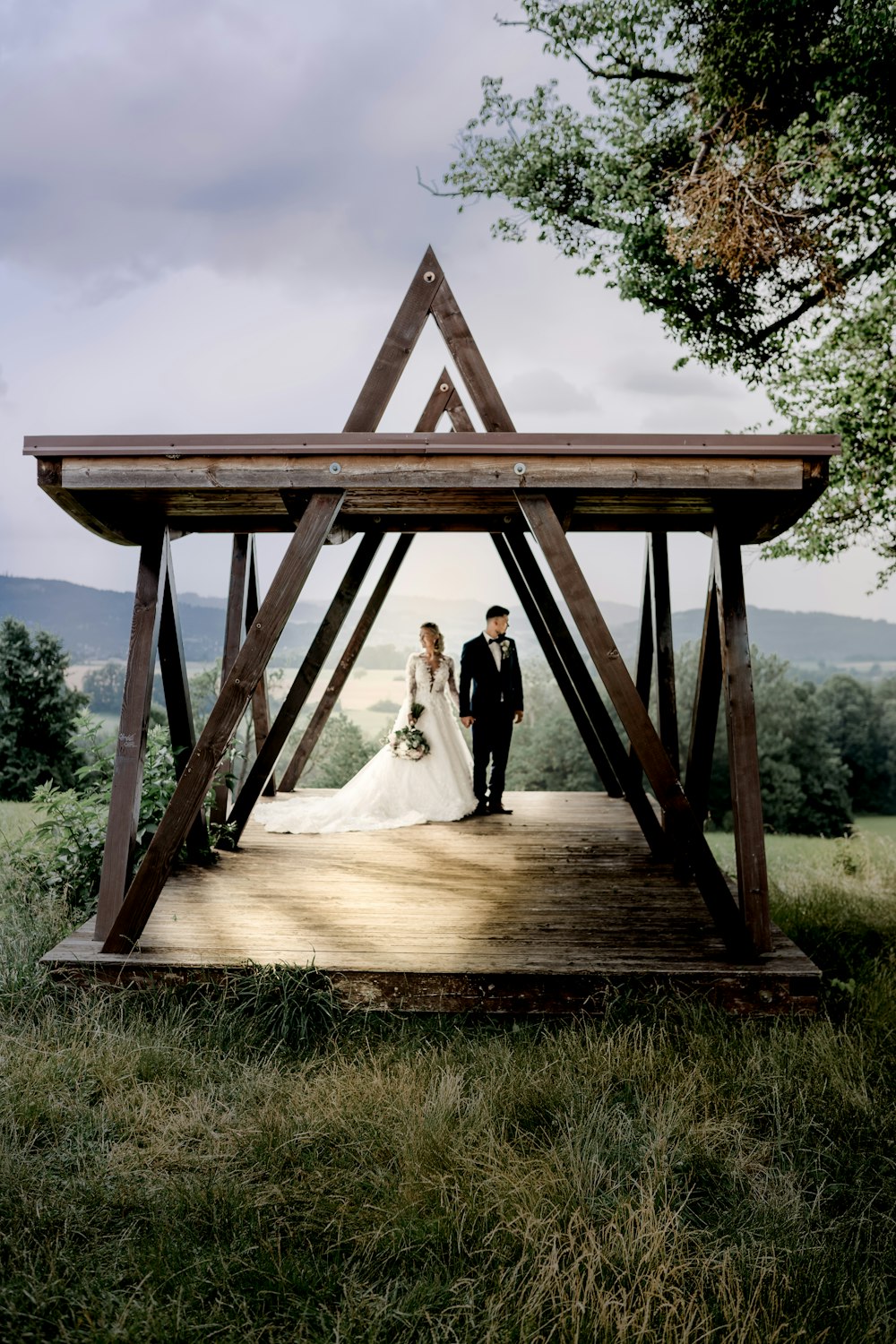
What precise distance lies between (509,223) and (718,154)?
292 centimetres

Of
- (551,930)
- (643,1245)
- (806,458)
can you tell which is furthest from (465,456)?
(643,1245)

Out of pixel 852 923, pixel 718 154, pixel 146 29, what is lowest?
pixel 852 923

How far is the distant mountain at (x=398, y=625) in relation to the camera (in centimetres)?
1628

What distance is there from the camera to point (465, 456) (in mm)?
A: 4496

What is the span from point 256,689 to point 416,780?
7.17 ft

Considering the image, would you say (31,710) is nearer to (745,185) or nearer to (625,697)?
(745,185)

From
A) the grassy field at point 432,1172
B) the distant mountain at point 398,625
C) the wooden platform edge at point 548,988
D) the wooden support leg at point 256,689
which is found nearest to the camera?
the grassy field at point 432,1172

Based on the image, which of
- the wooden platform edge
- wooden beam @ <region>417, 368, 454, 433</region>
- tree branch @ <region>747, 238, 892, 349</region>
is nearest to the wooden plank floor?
the wooden platform edge

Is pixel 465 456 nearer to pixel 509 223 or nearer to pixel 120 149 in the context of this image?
pixel 509 223

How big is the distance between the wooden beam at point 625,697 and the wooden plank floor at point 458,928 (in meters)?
0.39

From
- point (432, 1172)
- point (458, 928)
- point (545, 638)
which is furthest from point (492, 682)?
point (432, 1172)

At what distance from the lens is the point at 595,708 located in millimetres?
6734

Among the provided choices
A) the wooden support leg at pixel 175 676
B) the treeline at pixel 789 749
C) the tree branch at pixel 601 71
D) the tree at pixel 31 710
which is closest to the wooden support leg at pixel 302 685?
the wooden support leg at pixel 175 676

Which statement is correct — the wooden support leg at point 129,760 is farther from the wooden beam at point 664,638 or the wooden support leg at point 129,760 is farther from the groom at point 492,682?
the groom at point 492,682
